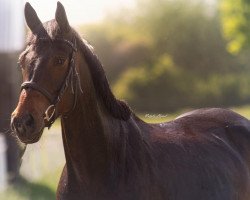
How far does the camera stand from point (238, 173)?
516cm

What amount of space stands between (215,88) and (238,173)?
1447 inches

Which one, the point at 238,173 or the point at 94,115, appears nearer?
the point at 94,115

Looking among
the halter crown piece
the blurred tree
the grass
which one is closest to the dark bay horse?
the halter crown piece

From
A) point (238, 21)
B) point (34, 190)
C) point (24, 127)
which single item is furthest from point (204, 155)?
point (238, 21)

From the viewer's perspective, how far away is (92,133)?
13.0ft

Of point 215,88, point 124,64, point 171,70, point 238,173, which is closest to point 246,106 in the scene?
point 215,88

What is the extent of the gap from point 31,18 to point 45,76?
21.0 inches

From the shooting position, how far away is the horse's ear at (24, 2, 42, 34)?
3.89m

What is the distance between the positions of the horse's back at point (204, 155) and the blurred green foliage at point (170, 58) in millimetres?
33119

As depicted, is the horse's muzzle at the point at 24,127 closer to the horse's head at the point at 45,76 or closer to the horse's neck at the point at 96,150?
the horse's head at the point at 45,76

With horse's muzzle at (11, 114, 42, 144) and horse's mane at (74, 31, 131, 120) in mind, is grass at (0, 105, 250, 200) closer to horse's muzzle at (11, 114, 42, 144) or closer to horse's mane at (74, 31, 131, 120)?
horse's mane at (74, 31, 131, 120)

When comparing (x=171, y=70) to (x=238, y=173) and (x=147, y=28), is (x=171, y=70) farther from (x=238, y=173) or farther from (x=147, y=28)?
(x=238, y=173)

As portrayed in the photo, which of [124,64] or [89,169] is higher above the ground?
[89,169]

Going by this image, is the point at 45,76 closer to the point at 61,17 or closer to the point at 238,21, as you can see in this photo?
the point at 61,17
